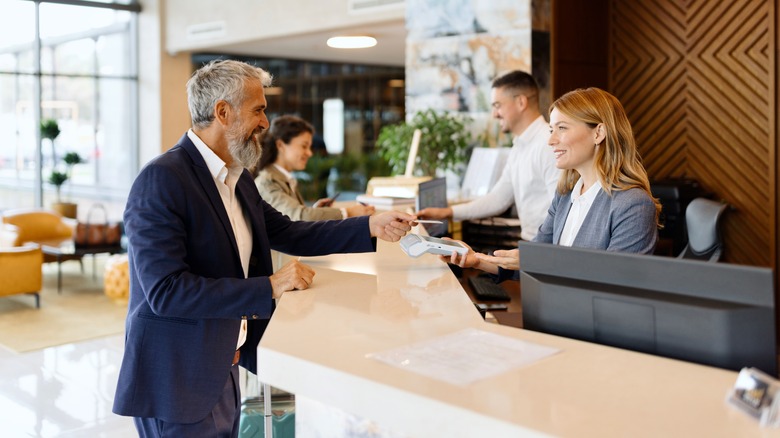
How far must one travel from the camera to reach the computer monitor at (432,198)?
4488 mm

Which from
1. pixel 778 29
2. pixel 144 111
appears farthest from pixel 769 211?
pixel 144 111

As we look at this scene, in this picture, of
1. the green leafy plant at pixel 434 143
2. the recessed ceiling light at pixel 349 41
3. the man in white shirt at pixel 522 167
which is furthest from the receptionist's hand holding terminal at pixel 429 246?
the recessed ceiling light at pixel 349 41

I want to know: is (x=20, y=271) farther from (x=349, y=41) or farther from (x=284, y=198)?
(x=284, y=198)

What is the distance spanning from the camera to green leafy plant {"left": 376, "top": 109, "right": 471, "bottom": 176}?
7.31 metres

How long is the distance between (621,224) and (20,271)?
742 cm

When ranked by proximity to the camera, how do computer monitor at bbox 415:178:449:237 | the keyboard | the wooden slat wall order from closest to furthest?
the keyboard → computer monitor at bbox 415:178:449:237 → the wooden slat wall

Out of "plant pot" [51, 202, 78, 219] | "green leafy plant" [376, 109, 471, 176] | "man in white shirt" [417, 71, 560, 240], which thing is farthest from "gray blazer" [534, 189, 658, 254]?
"plant pot" [51, 202, 78, 219]

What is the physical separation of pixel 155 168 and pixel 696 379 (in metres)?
1.68

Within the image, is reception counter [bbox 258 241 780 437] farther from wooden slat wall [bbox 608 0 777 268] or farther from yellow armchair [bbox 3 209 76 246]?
yellow armchair [bbox 3 209 76 246]

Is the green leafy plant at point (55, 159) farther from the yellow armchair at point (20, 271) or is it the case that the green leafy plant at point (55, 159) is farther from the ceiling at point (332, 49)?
the yellow armchair at point (20, 271)

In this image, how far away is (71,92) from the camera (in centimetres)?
1294

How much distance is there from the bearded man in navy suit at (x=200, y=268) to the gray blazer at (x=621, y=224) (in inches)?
38.0

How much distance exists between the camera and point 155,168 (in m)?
2.50

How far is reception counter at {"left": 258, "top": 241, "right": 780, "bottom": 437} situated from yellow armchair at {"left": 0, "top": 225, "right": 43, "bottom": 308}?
695cm
